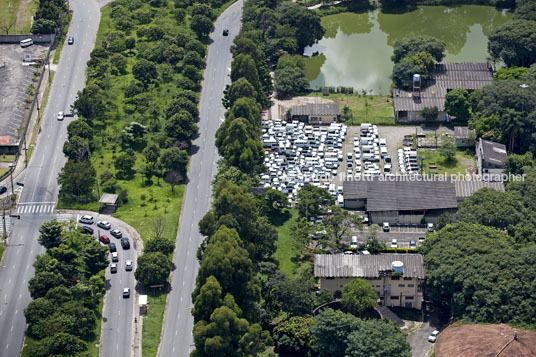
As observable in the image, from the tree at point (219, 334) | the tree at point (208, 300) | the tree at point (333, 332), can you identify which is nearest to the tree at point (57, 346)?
the tree at point (219, 334)

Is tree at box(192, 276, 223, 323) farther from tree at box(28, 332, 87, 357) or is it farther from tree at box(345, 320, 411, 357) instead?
tree at box(345, 320, 411, 357)

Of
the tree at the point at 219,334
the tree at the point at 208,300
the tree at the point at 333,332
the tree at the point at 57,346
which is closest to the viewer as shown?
the tree at the point at 57,346

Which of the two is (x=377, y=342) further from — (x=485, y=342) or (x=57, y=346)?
(x=57, y=346)

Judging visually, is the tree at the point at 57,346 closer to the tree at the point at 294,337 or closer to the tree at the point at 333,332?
the tree at the point at 294,337

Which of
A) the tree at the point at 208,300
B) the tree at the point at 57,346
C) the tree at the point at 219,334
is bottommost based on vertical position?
the tree at the point at 57,346

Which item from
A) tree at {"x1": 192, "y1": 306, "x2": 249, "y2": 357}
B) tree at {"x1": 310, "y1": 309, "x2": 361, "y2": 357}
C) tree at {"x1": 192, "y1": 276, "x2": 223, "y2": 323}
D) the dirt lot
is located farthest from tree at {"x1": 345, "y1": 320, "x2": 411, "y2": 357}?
tree at {"x1": 192, "y1": 276, "x2": 223, "y2": 323}

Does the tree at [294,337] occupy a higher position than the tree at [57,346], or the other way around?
the tree at [294,337]

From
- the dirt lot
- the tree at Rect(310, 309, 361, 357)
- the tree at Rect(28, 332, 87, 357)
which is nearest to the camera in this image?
the dirt lot
